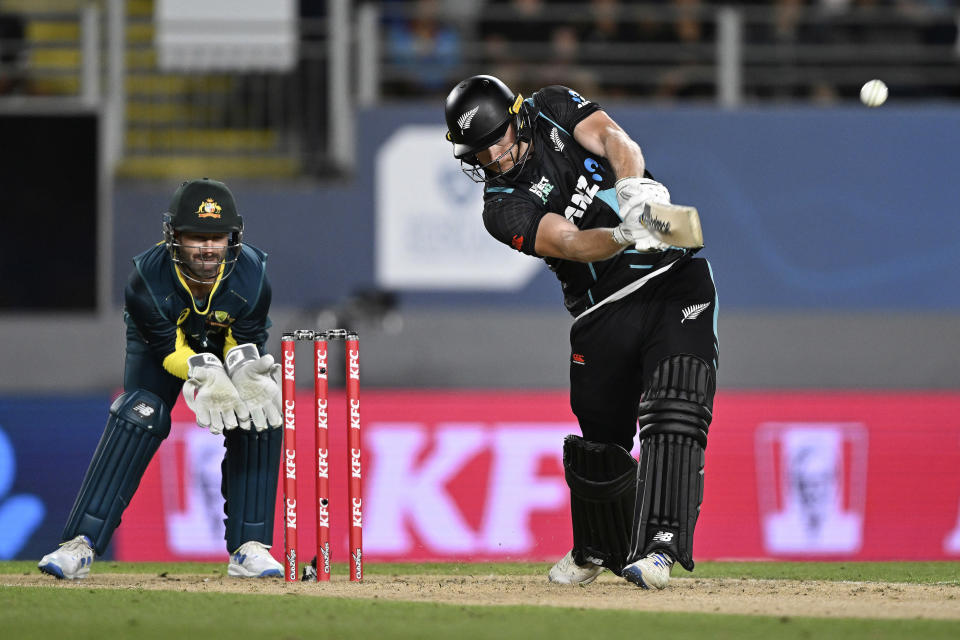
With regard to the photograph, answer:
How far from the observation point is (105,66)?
12.5 meters

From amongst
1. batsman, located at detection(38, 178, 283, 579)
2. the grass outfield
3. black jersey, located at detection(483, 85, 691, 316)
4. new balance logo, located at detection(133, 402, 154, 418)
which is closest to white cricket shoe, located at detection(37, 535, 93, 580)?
batsman, located at detection(38, 178, 283, 579)

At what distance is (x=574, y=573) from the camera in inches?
258

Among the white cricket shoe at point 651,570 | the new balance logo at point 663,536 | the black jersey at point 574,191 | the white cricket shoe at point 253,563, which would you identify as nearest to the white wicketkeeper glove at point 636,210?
the black jersey at point 574,191

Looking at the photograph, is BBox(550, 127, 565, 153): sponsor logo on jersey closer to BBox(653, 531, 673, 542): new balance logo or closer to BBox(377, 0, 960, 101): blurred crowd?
BBox(653, 531, 673, 542): new balance logo

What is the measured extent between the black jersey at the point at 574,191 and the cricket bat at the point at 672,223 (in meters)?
0.62

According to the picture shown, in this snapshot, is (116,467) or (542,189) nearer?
(542,189)

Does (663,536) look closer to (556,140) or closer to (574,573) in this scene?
(574,573)

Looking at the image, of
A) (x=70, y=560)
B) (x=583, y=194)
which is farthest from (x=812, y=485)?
(x=70, y=560)

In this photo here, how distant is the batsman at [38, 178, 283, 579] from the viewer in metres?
6.32

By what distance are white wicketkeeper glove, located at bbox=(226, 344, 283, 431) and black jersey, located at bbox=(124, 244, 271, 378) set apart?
191 millimetres

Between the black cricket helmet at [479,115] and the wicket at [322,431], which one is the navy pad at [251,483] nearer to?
the wicket at [322,431]

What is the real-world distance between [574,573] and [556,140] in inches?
74.9

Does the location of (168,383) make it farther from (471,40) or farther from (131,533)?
(471,40)

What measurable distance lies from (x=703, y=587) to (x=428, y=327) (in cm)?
604
